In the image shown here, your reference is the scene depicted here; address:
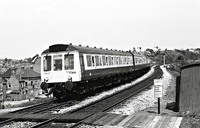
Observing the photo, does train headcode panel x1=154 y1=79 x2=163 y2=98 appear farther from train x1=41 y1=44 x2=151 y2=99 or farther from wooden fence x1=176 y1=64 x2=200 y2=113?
train x1=41 y1=44 x2=151 y2=99

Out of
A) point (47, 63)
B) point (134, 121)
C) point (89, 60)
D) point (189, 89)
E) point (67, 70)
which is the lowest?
point (134, 121)

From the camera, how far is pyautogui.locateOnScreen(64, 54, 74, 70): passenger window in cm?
1449

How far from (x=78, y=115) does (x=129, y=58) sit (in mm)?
18647

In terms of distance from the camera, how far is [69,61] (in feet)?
47.9

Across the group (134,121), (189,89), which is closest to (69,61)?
(189,89)

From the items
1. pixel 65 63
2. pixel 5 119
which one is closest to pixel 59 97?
pixel 65 63

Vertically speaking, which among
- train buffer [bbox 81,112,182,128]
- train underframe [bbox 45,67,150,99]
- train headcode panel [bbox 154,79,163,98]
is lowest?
train buffer [bbox 81,112,182,128]

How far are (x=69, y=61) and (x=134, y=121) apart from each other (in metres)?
7.06

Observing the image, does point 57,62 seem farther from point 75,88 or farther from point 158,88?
point 158,88

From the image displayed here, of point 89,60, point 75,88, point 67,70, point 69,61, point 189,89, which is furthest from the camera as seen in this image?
point 89,60

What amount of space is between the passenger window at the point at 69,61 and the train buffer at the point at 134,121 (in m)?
5.61

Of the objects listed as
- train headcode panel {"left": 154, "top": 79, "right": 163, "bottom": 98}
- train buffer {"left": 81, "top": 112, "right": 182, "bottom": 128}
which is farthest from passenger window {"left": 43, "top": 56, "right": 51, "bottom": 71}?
train headcode panel {"left": 154, "top": 79, "right": 163, "bottom": 98}

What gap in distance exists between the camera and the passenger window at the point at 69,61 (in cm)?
1449

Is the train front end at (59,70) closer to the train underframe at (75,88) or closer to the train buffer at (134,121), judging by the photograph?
the train underframe at (75,88)
